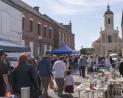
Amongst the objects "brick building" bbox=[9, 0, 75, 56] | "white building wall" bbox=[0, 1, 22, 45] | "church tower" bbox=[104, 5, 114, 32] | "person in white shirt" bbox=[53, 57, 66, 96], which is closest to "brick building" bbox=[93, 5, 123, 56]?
"church tower" bbox=[104, 5, 114, 32]

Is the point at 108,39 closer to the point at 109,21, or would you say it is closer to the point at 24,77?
the point at 109,21

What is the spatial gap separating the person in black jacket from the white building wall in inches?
713

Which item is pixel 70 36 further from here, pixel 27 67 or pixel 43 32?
pixel 27 67

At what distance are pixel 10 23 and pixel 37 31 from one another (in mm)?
17187

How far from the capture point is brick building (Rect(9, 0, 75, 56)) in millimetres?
43531

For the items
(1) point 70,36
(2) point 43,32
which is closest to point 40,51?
(2) point 43,32

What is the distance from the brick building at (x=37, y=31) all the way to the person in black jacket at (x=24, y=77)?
2787 centimetres

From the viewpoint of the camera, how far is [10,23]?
3216cm

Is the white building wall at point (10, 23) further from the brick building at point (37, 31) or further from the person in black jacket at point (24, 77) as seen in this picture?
the person in black jacket at point (24, 77)

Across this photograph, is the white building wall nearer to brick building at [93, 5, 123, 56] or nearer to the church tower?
brick building at [93, 5, 123, 56]

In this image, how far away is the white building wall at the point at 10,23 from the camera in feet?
99.4

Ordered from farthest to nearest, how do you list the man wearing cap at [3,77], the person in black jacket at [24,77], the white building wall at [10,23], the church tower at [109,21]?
1. the church tower at [109,21]
2. the white building wall at [10,23]
3. the man wearing cap at [3,77]
4. the person in black jacket at [24,77]

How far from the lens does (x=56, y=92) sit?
19.4 metres

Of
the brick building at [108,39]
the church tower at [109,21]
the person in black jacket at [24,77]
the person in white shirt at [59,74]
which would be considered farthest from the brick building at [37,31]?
the church tower at [109,21]
